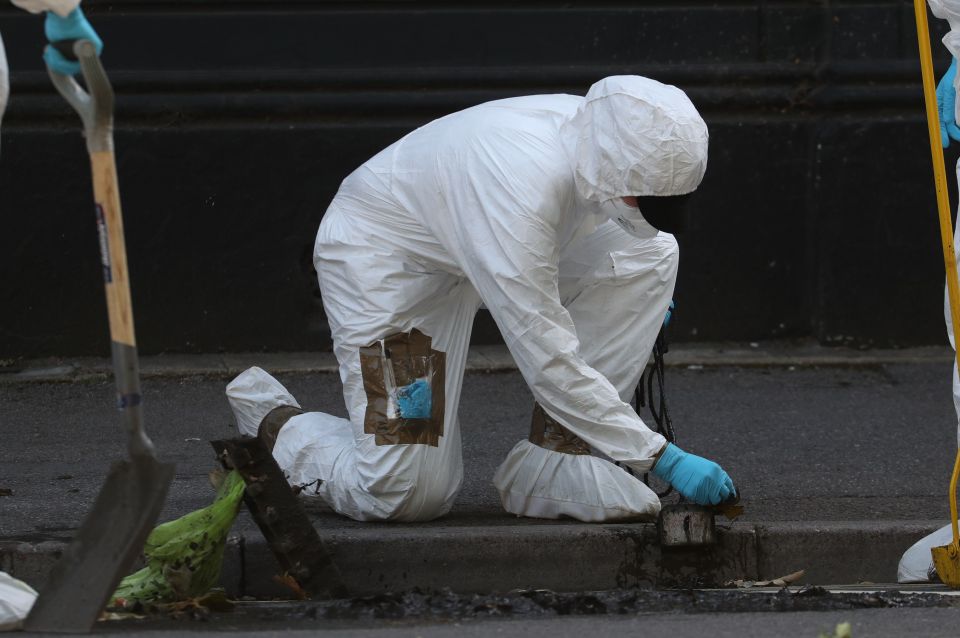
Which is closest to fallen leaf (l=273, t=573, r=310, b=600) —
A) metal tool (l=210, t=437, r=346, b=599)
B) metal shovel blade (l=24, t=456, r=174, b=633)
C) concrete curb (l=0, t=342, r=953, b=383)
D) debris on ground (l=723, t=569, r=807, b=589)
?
metal tool (l=210, t=437, r=346, b=599)

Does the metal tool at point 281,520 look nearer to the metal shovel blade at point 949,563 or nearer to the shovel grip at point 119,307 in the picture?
the shovel grip at point 119,307

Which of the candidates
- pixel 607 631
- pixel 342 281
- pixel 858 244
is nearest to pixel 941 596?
pixel 607 631

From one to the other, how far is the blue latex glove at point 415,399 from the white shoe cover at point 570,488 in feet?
1.05

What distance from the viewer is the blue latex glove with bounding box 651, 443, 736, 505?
3.82m

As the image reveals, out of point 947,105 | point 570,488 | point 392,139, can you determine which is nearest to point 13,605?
point 570,488

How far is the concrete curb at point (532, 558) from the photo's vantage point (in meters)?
4.04

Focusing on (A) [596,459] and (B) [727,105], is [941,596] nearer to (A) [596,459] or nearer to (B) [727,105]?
(A) [596,459]

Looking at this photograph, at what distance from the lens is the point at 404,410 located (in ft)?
13.9

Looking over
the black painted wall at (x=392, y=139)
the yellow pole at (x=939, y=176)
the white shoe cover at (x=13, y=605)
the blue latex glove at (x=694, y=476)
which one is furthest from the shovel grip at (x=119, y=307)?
the black painted wall at (x=392, y=139)

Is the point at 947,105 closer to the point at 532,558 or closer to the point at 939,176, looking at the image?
the point at 939,176

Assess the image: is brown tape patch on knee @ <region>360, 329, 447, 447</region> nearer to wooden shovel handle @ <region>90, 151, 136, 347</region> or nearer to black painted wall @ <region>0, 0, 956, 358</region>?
wooden shovel handle @ <region>90, 151, 136, 347</region>

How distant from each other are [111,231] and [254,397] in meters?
1.45

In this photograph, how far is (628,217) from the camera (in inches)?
154

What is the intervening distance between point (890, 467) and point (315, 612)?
225 cm
